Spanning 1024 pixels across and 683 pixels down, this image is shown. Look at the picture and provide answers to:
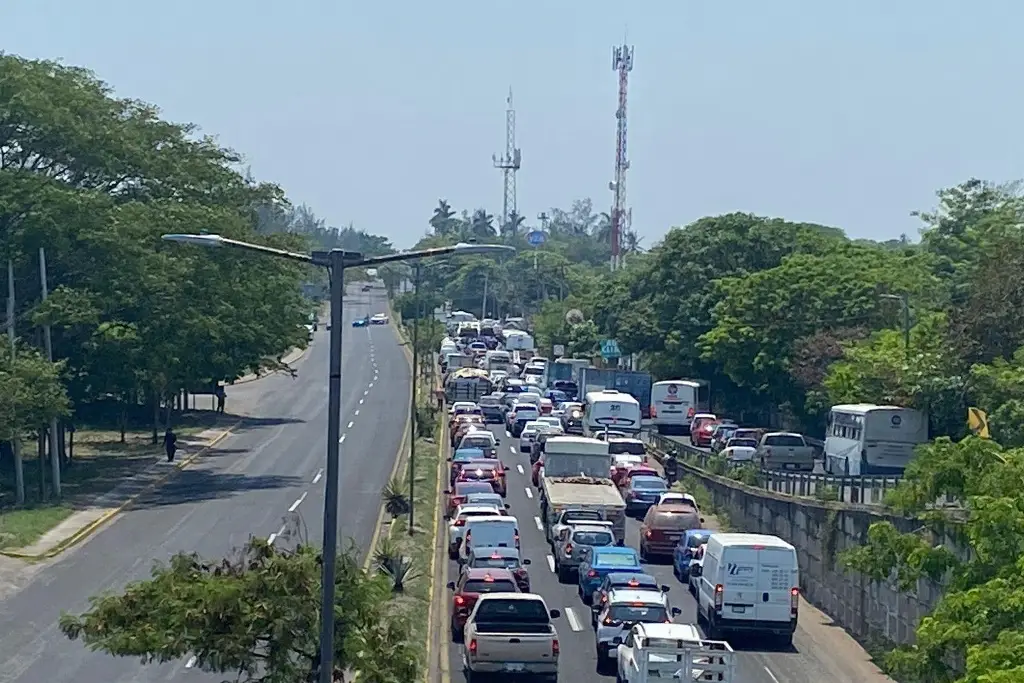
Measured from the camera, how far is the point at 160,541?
44.5 m

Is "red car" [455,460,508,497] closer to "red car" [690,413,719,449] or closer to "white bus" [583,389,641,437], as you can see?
"white bus" [583,389,641,437]

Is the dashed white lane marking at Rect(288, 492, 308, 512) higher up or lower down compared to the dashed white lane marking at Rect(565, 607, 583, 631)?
higher up

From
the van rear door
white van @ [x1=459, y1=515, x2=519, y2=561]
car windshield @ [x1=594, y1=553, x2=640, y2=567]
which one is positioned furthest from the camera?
white van @ [x1=459, y1=515, x2=519, y2=561]

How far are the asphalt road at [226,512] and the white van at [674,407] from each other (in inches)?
484

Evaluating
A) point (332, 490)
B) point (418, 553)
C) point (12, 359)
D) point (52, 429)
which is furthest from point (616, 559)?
point (52, 429)

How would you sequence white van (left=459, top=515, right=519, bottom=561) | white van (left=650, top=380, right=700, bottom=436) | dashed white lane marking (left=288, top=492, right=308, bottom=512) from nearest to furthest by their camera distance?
white van (left=459, top=515, right=519, bottom=561) < dashed white lane marking (left=288, top=492, right=308, bottom=512) < white van (left=650, top=380, right=700, bottom=436)

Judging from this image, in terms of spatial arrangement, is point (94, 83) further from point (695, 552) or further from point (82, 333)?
point (695, 552)

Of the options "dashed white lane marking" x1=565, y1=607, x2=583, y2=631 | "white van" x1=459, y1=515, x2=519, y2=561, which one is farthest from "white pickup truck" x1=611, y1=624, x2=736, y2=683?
"white van" x1=459, y1=515, x2=519, y2=561

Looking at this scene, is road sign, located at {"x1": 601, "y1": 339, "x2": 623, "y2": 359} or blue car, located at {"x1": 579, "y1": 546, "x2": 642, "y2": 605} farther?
road sign, located at {"x1": 601, "y1": 339, "x2": 623, "y2": 359}

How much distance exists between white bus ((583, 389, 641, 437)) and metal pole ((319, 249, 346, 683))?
173 feet

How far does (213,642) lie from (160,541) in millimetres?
27032

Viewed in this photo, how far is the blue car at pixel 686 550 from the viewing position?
1634 inches

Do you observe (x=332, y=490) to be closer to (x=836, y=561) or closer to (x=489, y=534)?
(x=489, y=534)

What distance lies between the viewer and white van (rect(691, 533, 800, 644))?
33688mm
